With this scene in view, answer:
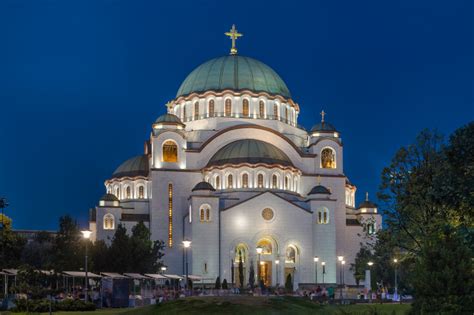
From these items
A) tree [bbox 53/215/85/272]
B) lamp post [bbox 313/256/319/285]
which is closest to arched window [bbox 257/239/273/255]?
lamp post [bbox 313/256/319/285]

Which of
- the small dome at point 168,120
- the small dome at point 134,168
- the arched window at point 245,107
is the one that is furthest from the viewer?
the small dome at point 134,168

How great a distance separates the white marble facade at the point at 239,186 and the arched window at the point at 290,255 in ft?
0.28

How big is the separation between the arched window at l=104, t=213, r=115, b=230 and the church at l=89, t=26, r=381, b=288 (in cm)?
9

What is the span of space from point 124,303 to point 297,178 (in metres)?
34.4

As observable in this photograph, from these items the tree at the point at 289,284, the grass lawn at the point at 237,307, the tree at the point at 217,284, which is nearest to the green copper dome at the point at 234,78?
the tree at the point at 289,284

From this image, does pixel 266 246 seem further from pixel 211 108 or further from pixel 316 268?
pixel 211 108

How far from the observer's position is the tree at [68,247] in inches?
2183

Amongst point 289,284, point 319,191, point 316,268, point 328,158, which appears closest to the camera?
point 289,284

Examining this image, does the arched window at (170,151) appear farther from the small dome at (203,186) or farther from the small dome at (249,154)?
the small dome at (203,186)

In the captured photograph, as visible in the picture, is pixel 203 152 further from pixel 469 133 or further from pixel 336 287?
pixel 469 133

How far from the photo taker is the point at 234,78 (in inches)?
2960

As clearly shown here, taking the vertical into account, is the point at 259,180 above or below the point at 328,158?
below

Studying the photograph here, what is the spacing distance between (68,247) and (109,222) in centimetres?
1058

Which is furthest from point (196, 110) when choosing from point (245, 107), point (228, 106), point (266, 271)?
point (266, 271)
